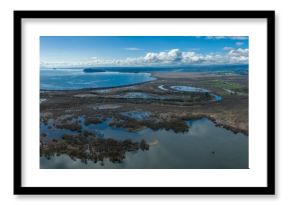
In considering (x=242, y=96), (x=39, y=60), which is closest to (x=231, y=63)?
(x=242, y=96)

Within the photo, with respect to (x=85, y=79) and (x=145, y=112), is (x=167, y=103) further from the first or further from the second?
(x=85, y=79)

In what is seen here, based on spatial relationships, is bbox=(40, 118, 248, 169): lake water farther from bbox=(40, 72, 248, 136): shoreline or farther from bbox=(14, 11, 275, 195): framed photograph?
bbox=(40, 72, 248, 136): shoreline

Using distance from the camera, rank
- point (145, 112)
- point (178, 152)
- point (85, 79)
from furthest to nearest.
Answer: point (85, 79), point (145, 112), point (178, 152)

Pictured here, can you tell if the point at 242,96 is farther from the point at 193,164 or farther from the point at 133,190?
the point at 133,190

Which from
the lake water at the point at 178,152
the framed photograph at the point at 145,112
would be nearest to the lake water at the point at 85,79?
the framed photograph at the point at 145,112

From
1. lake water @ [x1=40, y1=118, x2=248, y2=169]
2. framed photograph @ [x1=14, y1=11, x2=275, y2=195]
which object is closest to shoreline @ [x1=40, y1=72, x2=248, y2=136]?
framed photograph @ [x1=14, y1=11, x2=275, y2=195]

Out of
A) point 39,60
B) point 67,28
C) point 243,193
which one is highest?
point 67,28

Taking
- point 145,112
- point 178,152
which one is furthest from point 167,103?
point 178,152
